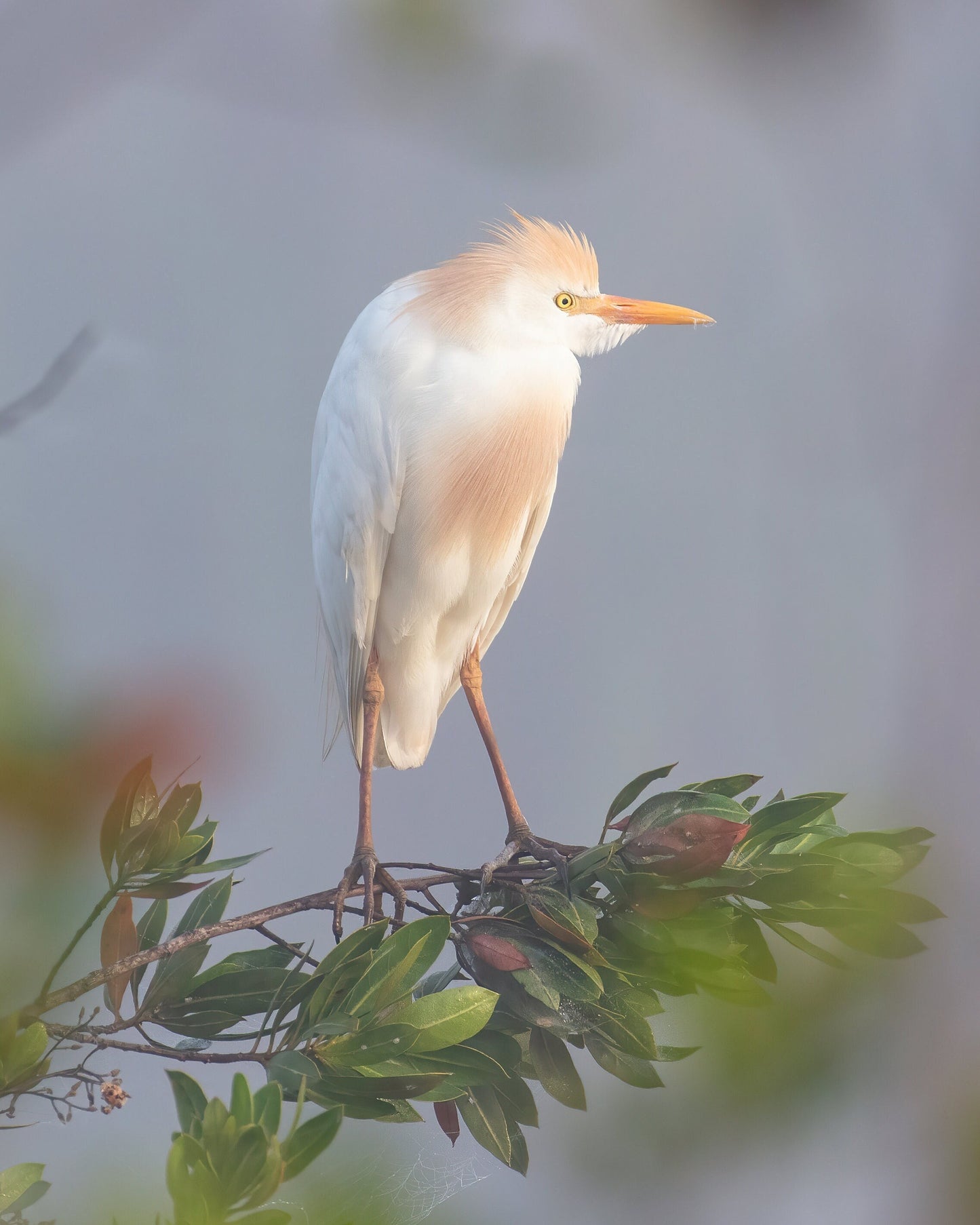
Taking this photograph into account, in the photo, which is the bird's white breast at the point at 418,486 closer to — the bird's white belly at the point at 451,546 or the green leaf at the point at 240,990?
the bird's white belly at the point at 451,546

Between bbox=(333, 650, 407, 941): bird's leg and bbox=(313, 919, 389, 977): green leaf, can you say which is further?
bbox=(333, 650, 407, 941): bird's leg

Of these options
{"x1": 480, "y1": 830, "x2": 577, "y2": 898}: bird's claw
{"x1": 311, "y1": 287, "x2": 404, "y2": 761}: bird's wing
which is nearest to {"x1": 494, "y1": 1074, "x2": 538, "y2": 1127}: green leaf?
{"x1": 480, "y1": 830, "x2": 577, "y2": 898}: bird's claw

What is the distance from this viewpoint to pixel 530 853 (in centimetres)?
98

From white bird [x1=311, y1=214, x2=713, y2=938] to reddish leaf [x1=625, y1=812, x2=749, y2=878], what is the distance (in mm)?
370

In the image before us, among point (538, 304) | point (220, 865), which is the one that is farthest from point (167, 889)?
point (538, 304)

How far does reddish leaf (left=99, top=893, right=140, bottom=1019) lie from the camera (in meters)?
0.62

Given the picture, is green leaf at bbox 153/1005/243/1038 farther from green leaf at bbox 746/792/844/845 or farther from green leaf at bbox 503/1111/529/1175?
green leaf at bbox 746/792/844/845

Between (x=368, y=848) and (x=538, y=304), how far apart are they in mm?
570

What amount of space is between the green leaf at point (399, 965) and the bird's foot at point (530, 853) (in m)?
0.17

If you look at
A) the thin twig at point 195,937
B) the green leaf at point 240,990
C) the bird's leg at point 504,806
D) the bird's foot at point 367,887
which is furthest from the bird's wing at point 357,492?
the green leaf at point 240,990

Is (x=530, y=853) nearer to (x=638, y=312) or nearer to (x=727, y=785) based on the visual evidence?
(x=727, y=785)

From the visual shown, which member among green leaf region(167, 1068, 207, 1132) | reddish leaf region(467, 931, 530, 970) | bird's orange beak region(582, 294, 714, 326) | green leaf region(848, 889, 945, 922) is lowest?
green leaf region(167, 1068, 207, 1132)

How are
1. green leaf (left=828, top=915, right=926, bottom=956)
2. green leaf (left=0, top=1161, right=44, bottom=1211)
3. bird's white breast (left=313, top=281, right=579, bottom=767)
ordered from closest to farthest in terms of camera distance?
1. green leaf (left=828, top=915, right=926, bottom=956)
2. green leaf (left=0, top=1161, right=44, bottom=1211)
3. bird's white breast (left=313, top=281, right=579, bottom=767)

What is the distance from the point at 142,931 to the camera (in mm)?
709
